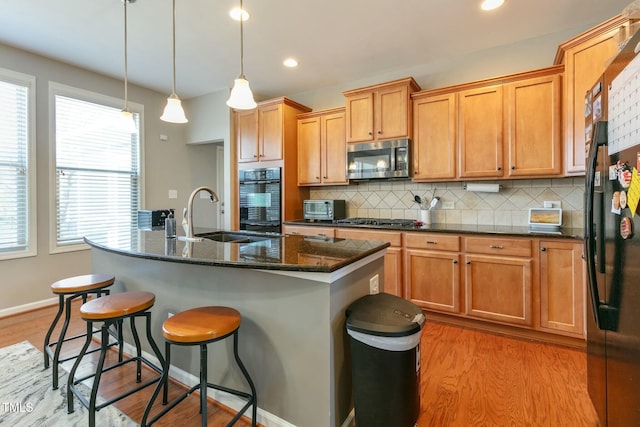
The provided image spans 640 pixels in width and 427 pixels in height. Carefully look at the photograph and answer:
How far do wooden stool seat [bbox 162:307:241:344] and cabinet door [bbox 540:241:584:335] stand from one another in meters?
2.48

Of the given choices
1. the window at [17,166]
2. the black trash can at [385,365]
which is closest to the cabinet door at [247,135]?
the window at [17,166]

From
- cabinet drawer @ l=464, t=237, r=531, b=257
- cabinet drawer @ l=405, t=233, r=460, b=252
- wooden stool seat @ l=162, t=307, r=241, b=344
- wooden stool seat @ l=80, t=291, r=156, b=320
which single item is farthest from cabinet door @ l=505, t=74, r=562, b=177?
wooden stool seat @ l=80, t=291, r=156, b=320

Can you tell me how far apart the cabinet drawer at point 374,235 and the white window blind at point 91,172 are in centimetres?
255

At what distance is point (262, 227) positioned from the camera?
4141mm

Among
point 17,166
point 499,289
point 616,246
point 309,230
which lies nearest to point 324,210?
point 309,230

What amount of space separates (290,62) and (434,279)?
289 centimetres

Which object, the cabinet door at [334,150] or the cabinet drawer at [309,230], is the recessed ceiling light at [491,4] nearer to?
the cabinet door at [334,150]

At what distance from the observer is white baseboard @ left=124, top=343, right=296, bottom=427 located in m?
1.55

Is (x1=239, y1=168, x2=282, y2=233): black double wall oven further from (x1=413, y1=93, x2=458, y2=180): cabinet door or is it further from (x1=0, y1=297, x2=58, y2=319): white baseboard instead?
(x1=0, y1=297, x2=58, y2=319): white baseboard

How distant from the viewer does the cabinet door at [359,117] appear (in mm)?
3523

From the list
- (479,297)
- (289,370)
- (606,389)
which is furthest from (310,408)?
(479,297)

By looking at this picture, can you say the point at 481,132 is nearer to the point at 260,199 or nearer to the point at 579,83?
the point at 579,83

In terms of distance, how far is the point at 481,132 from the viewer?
9.76ft

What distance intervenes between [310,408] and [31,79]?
4407 mm
